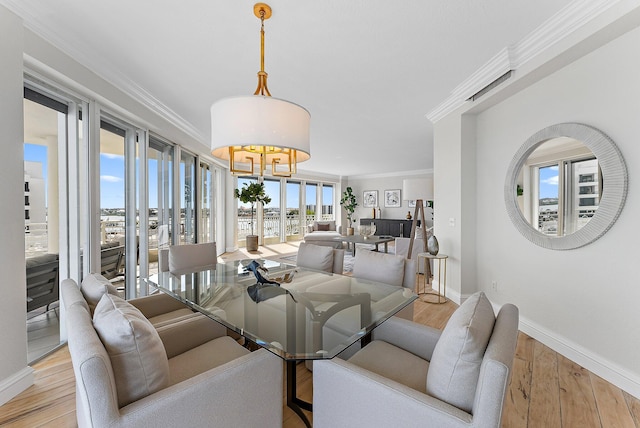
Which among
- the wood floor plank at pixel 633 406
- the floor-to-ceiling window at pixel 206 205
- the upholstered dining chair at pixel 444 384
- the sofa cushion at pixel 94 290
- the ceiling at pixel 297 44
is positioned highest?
the ceiling at pixel 297 44

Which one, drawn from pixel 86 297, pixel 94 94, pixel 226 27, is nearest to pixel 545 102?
pixel 226 27

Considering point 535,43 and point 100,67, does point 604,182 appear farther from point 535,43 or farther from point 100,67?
point 100,67

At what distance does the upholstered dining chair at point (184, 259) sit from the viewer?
297 cm

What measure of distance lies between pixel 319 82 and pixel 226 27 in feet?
3.73

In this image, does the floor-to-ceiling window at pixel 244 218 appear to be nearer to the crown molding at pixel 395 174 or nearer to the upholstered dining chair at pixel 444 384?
the crown molding at pixel 395 174

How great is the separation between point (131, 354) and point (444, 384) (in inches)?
45.1

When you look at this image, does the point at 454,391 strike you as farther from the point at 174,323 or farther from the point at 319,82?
the point at 319,82

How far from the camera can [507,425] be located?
159cm

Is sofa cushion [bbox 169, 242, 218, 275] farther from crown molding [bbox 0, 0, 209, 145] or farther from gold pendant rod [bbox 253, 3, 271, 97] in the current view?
gold pendant rod [bbox 253, 3, 271, 97]

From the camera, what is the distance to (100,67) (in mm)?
2580

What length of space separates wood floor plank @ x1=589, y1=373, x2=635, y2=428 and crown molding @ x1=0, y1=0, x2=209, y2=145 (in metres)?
4.44

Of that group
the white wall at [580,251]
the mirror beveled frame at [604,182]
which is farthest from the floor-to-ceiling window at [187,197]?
the mirror beveled frame at [604,182]

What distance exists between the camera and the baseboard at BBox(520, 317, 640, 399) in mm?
1884

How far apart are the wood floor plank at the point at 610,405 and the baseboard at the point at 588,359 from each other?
2.1 inches
